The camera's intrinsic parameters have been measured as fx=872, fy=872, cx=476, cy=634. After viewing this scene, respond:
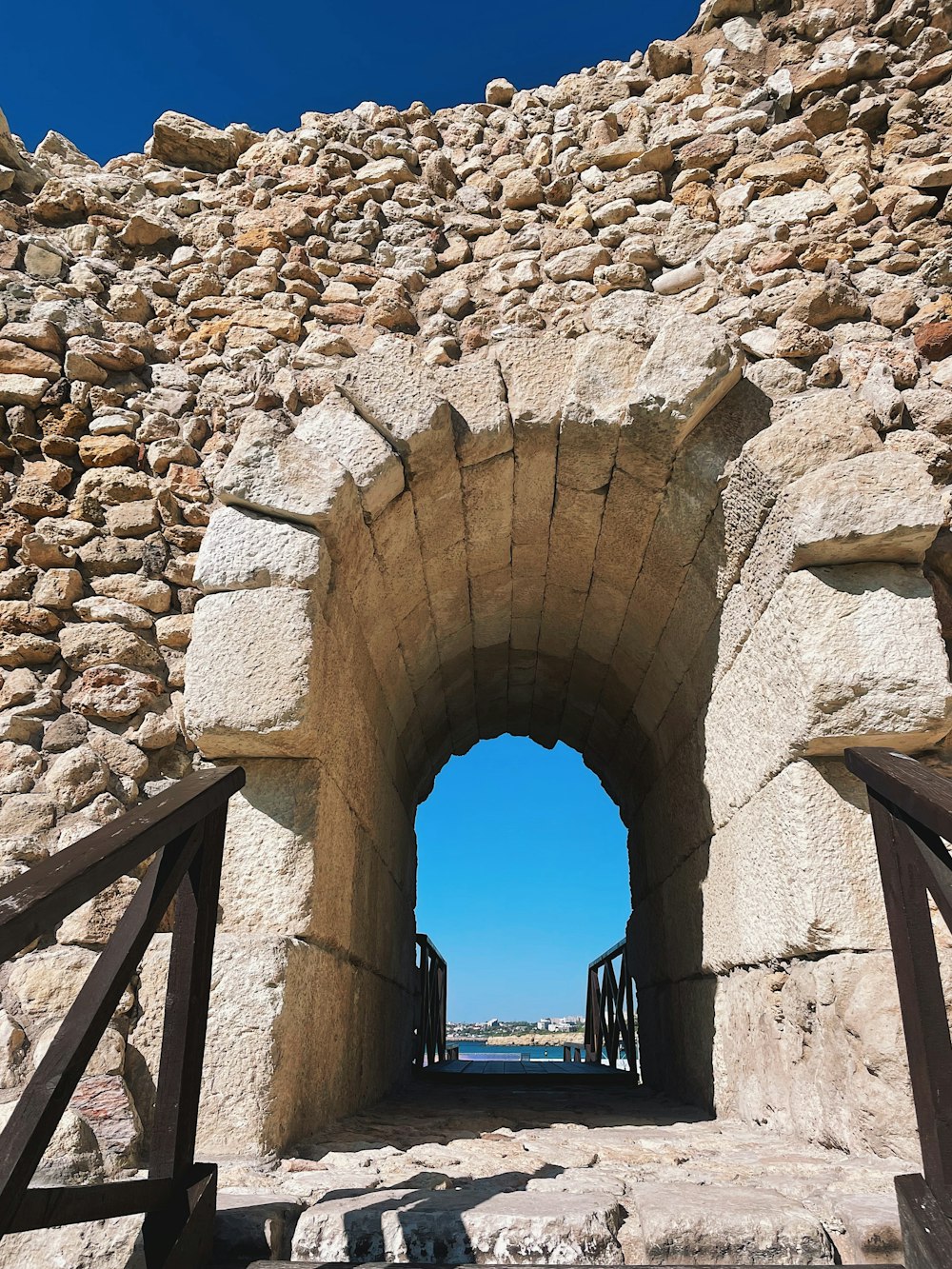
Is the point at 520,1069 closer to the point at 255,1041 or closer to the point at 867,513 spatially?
the point at 255,1041

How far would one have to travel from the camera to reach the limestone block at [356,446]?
118 inches

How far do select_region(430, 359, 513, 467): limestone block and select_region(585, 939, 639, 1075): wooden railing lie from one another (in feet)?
13.2

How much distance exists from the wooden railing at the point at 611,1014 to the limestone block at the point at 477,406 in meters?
4.03

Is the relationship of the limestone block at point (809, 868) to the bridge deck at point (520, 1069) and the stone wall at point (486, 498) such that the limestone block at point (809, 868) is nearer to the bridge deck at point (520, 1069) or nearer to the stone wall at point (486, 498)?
the stone wall at point (486, 498)

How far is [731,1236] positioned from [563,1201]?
354mm

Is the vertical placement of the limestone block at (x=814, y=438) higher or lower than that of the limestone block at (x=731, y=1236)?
higher

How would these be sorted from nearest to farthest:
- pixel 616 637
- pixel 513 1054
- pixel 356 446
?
pixel 356 446 → pixel 616 637 → pixel 513 1054

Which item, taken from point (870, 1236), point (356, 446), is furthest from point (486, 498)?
point (870, 1236)

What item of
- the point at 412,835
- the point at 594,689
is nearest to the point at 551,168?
the point at 594,689

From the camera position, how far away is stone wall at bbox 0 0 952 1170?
8.44ft

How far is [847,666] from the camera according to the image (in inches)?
103

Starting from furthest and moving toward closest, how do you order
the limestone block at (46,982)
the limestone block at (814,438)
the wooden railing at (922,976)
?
the limestone block at (814,438) → the limestone block at (46,982) → the wooden railing at (922,976)

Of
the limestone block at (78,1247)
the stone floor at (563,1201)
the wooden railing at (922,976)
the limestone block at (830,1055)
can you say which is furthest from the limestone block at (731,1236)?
the limestone block at (78,1247)

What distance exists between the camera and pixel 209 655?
271 centimetres
